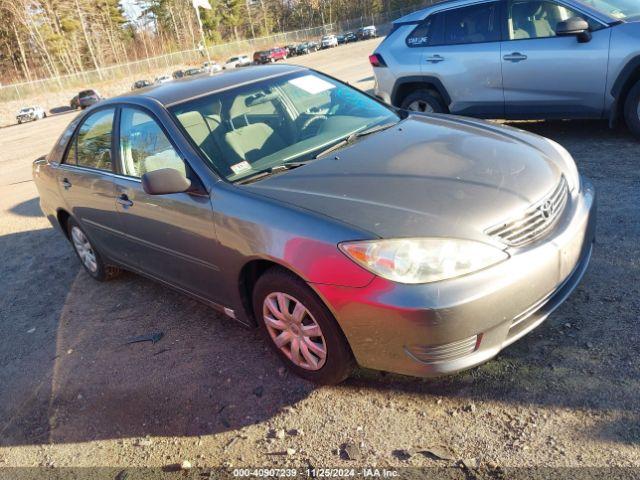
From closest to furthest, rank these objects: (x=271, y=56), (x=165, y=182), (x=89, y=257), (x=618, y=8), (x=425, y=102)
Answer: (x=165, y=182) → (x=89, y=257) → (x=618, y=8) → (x=425, y=102) → (x=271, y=56)

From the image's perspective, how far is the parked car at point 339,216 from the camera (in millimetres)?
2408

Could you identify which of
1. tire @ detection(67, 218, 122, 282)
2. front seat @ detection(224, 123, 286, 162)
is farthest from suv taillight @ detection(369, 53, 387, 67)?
tire @ detection(67, 218, 122, 282)

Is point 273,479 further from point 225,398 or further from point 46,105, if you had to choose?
point 46,105

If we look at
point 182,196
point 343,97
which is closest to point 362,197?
point 182,196

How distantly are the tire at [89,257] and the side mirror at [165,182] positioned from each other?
1878 millimetres

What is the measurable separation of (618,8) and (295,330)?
17.2 feet

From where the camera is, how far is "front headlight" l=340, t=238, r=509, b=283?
7.79 ft

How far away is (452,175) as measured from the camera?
9.39 feet

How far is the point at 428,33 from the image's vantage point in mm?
6949

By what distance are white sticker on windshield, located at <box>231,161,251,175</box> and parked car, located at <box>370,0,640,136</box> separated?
2.26m

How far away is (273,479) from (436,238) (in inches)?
51.8

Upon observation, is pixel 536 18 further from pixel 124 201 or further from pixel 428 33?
pixel 124 201

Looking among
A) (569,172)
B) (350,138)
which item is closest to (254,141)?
(350,138)

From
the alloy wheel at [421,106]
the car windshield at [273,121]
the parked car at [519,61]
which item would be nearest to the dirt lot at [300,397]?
the car windshield at [273,121]
